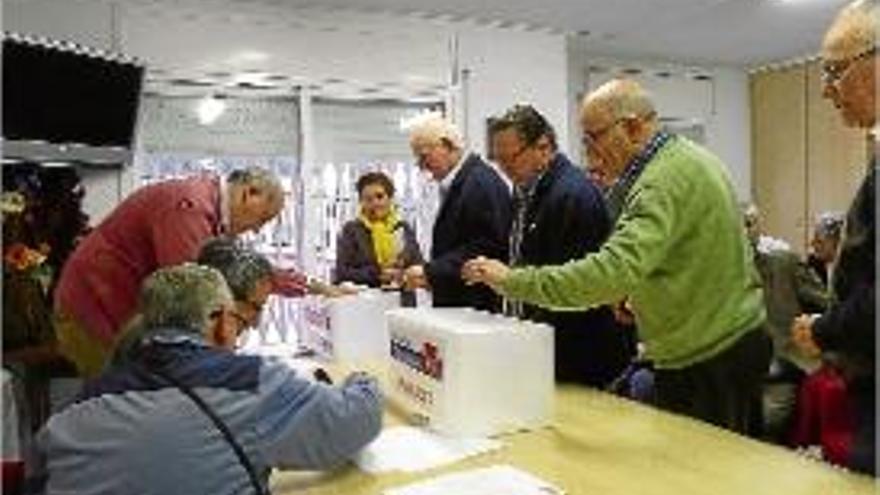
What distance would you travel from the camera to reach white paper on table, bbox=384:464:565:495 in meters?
1.46

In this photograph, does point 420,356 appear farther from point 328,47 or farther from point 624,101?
point 328,47

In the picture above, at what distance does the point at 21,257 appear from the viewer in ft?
11.5

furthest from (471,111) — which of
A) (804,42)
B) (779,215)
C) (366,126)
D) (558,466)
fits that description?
(558,466)

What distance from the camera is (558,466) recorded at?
1616 millimetres

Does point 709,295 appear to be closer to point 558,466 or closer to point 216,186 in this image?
point 558,466

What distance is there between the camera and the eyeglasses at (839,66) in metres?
1.55

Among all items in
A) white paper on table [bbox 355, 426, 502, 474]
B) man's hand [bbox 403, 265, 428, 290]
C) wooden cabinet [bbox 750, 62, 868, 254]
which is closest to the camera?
white paper on table [bbox 355, 426, 502, 474]

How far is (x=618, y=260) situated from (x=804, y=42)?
16.0ft

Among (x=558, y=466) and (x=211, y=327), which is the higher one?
(x=211, y=327)

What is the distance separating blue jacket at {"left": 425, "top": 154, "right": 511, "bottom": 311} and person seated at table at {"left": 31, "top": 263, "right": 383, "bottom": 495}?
1126mm

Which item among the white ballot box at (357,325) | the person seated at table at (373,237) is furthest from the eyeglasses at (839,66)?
the person seated at table at (373,237)

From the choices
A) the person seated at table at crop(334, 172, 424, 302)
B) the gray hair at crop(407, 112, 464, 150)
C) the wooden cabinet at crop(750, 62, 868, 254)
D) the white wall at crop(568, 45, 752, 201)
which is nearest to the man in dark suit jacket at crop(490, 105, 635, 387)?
the gray hair at crop(407, 112, 464, 150)

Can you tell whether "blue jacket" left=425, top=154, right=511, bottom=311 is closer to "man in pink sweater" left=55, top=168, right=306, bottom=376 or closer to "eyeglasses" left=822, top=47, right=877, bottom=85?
"man in pink sweater" left=55, top=168, right=306, bottom=376

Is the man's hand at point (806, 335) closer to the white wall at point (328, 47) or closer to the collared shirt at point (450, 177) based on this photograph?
the collared shirt at point (450, 177)
